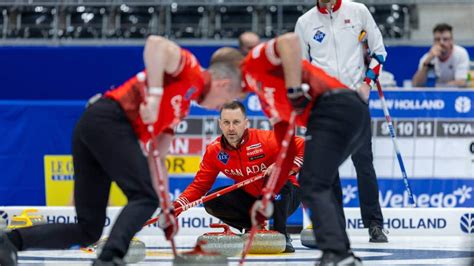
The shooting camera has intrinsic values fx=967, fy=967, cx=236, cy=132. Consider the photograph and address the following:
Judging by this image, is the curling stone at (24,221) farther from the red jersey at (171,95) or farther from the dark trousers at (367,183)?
the red jersey at (171,95)

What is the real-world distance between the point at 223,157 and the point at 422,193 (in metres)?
3.22

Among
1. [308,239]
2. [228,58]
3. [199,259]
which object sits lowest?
[308,239]

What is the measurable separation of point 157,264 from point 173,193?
3705 millimetres

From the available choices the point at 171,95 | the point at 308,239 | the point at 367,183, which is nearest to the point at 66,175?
the point at 308,239

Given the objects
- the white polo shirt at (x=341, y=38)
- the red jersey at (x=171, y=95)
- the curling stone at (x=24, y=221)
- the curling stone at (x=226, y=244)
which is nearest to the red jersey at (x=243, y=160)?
the curling stone at (x=226, y=244)

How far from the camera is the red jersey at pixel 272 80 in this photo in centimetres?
506

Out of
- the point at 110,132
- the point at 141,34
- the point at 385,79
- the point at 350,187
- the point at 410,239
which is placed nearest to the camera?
the point at 110,132

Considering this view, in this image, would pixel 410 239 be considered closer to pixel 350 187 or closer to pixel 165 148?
pixel 350 187

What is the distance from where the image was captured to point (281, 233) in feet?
23.3

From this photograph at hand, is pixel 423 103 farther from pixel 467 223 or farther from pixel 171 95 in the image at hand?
pixel 171 95

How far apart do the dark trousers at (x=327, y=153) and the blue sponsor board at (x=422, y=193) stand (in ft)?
15.2

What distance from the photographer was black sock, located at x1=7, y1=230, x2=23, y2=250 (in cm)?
531

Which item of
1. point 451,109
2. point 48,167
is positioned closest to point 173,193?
point 48,167

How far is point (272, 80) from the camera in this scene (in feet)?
16.8
